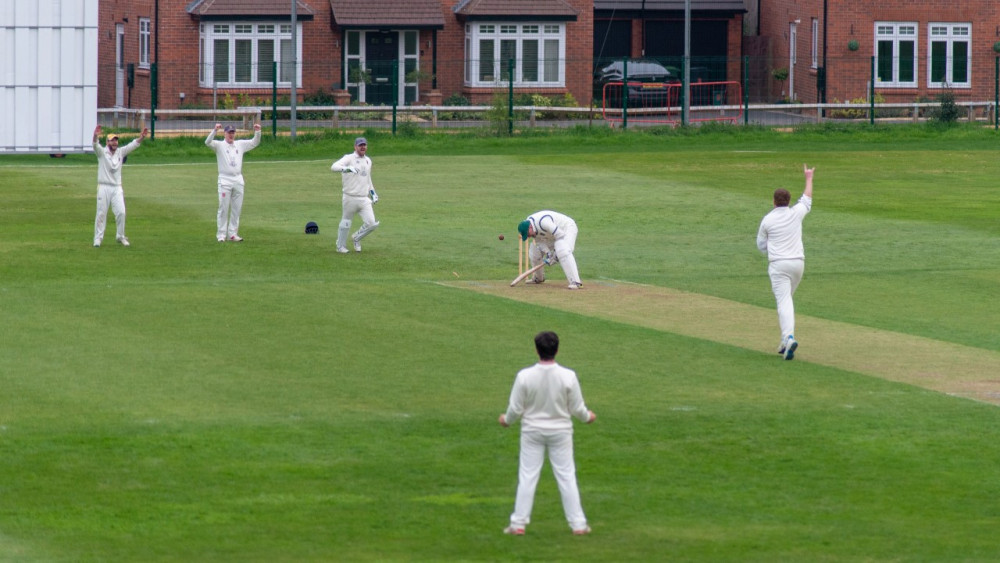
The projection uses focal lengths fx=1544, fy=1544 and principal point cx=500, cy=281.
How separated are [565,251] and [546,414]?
→ 37.1ft

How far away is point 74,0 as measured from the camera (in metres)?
17.1

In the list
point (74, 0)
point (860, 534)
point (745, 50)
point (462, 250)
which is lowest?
point (860, 534)

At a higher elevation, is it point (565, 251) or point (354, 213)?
point (354, 213)

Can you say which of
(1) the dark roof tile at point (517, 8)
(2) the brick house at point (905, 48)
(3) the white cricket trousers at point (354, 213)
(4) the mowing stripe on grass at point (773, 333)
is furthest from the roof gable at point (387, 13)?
(4) the mowing stripe on grass at point (773, 333)

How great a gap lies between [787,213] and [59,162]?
28.8 meters

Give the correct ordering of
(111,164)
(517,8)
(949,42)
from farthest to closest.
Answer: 1. (517,8)
2. (949,42)
3. (111,164)

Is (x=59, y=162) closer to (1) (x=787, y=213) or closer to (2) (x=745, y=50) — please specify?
(1) (x=787, y=213)

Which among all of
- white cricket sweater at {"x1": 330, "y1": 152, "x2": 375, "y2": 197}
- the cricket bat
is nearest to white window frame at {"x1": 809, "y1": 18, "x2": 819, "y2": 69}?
white cricket sweater at {"x1": 330, "y1": 152, "x2": 375, "y2": 197}

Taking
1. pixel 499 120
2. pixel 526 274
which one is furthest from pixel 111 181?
pixel 499 120

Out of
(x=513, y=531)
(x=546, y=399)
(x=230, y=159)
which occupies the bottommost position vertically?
(x=513, y=531)

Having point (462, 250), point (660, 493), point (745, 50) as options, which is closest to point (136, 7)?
point (745, 50)

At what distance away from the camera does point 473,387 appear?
15.3m

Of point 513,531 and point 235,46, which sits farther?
point 235,46

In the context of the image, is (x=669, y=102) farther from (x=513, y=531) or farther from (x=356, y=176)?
(x=513, y=531)
